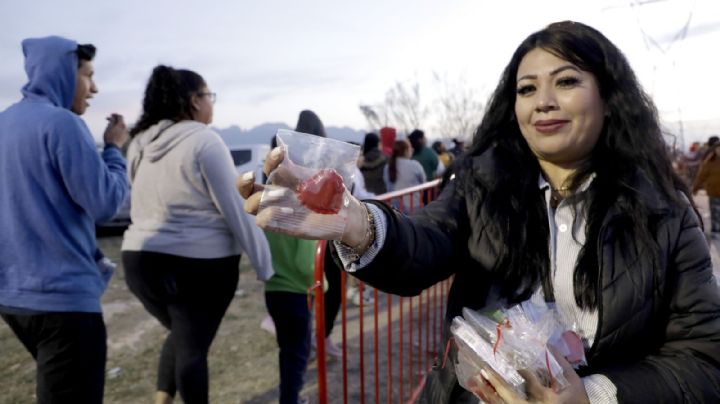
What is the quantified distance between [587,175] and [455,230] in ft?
1.42

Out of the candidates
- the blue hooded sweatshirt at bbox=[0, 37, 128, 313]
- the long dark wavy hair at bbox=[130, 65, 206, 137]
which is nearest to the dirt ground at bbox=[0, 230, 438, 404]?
the blue hooded sweatshirt at bbox=[0, 37, 128, 313]

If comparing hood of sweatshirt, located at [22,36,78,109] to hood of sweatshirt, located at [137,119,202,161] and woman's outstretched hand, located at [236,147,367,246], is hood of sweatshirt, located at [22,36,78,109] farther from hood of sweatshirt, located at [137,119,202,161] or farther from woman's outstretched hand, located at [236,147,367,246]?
woman's outstretched hand, located at [236,147,367,246]

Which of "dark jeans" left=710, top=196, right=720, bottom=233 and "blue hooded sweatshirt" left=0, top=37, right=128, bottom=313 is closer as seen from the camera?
"blue hooded sweatshirt" left=0, top=37, right=128, bottom=313

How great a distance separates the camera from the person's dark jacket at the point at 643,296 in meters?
1.21

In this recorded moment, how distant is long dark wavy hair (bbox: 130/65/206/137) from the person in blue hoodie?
1.83 ft

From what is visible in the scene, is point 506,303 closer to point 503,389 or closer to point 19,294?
point 503,389

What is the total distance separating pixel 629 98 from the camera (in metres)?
1.52

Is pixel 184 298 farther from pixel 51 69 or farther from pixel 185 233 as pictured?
pixel 51 69

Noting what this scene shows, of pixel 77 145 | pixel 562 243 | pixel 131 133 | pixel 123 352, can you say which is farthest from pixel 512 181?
pixel 123 352

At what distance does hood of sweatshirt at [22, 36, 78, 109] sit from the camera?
200cm

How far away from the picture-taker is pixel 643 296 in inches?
48.4

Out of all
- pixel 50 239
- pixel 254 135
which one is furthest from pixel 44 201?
pixel 254 135

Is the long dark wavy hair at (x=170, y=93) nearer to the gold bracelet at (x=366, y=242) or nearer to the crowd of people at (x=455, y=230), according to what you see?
the crowd of people at (x=455, y=230)

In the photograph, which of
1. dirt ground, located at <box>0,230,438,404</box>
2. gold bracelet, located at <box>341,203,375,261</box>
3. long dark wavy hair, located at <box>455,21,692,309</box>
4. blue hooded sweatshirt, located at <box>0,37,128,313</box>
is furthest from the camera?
dirt ground, located at <box>0,230,438,404</box>
